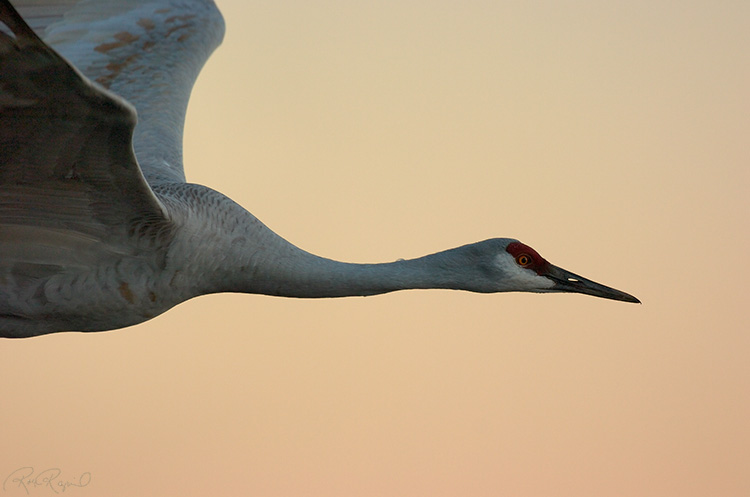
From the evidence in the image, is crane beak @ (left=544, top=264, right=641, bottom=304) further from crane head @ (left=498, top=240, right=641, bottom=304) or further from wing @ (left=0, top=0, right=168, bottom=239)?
wing @ (left=0, top=0, right=168, bottom=239)

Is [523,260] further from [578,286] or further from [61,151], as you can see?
[61,151]

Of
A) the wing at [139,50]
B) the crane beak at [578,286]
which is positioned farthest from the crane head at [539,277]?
the wing at [139,50]

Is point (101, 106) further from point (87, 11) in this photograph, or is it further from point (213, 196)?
point (87, 11)

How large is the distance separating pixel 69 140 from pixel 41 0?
3767 mm

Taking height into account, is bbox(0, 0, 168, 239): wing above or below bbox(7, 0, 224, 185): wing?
below

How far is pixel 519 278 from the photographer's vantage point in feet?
19.3

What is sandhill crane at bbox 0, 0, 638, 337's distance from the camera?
4492 mm

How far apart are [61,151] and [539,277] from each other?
3057 mm

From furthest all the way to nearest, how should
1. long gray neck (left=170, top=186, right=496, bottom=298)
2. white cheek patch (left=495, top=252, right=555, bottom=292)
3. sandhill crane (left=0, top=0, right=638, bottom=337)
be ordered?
white cheek patch (left=495, top=252, right=555, bottom=292), long gray neck (left=170, top=186, right=496, bottom=298), sandhill crane (left=0, top=0, right=638, bottom=337)

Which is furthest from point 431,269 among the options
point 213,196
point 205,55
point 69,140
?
→ point 205,55

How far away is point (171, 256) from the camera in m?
5.50

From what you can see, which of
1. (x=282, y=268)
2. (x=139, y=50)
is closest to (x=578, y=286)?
(x=282, y=268)

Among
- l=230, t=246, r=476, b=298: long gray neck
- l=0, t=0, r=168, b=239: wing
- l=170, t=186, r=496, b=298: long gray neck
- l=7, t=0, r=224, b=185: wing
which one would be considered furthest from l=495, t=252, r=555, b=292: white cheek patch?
l=7, t=0, r=224, b=185: wing

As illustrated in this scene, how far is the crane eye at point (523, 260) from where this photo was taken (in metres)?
5.85
